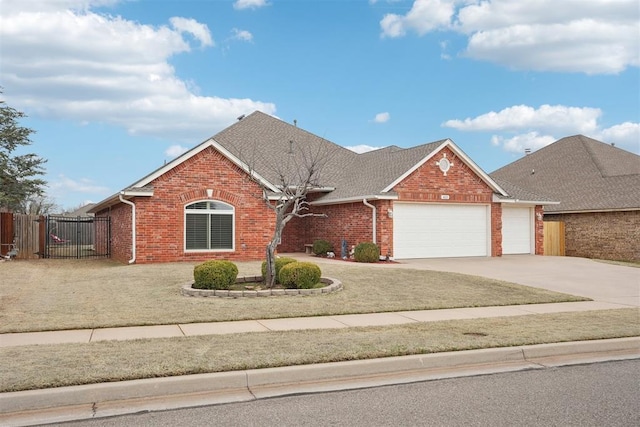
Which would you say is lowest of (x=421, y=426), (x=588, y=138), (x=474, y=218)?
(x=421, y=426)

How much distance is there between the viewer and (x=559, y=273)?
19.0m

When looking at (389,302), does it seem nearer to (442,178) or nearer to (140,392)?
(140,392)

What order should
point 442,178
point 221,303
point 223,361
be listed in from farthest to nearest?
point 442,178 → point 221,303 → point 223,361

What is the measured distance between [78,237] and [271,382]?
27.7 m

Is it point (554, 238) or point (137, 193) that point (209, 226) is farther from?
point (554, 238)

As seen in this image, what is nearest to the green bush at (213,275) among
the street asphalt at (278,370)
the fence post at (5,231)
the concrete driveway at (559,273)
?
the street asphalt at (278,370)

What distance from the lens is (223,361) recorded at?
Result: 23.7 feet

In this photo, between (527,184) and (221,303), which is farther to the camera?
(527,184)

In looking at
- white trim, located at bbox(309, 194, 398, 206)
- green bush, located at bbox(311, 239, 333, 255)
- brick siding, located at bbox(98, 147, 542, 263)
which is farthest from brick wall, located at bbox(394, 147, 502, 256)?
green bush, located at bbox(311, 239, 333, 255)

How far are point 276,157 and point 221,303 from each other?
1675 centimetres

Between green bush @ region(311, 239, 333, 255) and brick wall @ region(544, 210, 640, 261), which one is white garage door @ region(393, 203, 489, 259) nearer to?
green bush @ region(311, 239, 333, 255)

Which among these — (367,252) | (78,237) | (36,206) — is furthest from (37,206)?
(367,252)

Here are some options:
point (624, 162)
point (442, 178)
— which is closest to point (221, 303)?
point (442, 178)

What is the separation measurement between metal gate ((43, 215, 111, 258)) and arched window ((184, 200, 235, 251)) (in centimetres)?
736
